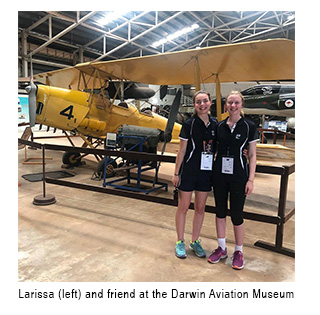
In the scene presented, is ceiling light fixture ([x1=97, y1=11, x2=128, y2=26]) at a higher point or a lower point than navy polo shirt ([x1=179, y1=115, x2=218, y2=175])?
higher

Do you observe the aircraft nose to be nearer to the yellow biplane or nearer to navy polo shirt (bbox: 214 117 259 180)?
the yellow biplane

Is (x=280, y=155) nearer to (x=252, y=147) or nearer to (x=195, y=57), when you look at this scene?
(x=195, y=57)

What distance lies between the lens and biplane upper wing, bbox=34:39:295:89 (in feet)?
13.0

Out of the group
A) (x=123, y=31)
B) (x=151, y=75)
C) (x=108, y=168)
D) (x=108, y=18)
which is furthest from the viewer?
(x=123, y=31)

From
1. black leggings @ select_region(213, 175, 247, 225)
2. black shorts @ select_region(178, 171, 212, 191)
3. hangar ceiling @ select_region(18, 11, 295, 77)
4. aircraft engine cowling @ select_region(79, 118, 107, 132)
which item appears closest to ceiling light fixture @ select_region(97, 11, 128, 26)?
hangar ceiling @ select_region(18, 11, 295, 77)

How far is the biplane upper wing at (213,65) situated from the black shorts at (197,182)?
271 centimetres

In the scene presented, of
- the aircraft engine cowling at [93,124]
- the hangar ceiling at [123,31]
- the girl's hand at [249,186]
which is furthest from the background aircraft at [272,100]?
the girl's hand at [249,186]

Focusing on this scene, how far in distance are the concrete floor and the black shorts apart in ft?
2.28

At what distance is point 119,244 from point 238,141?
160cm

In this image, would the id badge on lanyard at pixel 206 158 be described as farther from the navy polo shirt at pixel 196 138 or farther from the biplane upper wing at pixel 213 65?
the biplane upper wing at pixel 213 65

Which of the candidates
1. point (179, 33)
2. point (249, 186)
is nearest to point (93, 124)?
point (249, 186)

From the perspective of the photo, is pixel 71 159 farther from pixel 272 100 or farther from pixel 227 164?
pixel 272 100

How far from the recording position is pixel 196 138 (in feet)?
6.87

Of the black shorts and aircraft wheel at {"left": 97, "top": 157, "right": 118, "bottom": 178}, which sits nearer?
the black shorts
